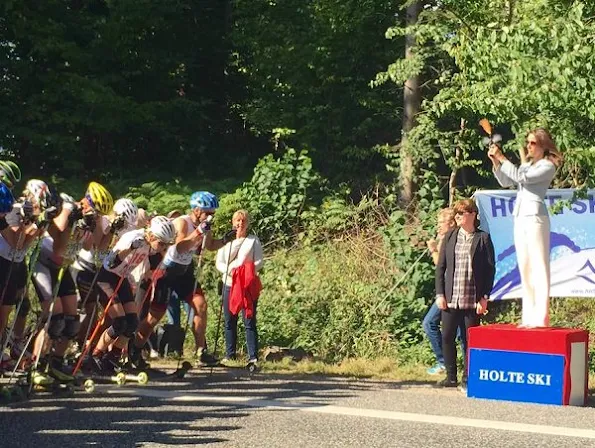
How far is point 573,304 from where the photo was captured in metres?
15.6

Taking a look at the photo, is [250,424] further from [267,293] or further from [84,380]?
[267,293]

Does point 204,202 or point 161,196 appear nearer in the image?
point 204,202

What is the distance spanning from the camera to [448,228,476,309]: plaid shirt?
39.6 feet

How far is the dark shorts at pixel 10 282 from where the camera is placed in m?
10.5

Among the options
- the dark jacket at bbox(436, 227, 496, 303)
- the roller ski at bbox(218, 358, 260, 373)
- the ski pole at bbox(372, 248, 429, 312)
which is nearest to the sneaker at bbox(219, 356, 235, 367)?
the roller ski at bbox(218, 358, 260, 373)

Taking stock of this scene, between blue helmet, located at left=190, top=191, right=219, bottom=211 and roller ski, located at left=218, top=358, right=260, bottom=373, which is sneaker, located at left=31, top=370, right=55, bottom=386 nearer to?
blue helmet, located at left=190, top=191, right=219, bottom=211

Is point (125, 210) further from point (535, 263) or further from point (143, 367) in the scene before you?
point (535, 263)

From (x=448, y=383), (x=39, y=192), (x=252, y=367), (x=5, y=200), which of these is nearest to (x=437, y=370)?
(x=448, y=383)

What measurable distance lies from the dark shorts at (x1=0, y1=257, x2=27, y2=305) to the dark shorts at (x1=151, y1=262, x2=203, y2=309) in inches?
100

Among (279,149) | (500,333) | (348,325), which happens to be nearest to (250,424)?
(500,333)

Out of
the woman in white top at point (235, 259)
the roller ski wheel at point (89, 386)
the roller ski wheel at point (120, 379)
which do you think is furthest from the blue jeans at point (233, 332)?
the roller ski wheel at point (89, 386)

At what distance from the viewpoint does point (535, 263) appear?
1142 centimetres

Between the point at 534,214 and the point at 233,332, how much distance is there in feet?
15.2

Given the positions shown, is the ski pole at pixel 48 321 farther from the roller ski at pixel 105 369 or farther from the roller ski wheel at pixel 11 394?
the roller ski at pixel 105 369
